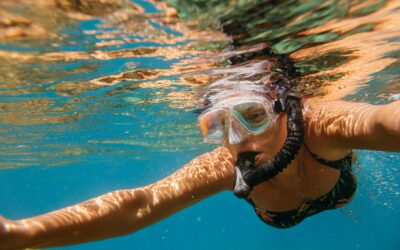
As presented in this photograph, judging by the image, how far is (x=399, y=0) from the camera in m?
6.12

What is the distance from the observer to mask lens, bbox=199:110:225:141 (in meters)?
6.61

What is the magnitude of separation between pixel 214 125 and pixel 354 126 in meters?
3.35

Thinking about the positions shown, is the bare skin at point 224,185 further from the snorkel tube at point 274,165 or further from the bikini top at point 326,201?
the snorkel tube at point 274,165

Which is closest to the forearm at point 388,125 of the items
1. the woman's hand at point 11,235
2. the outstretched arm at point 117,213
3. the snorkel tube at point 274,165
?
the snorkel tube at point 274,165

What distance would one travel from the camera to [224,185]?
5023 millimetres

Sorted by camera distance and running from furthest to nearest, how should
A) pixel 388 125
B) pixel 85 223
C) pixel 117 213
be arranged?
1. pixel 117 213
2. pixel 85 223
3. pixel 388 125

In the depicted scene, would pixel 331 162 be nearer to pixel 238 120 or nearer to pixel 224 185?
pixel 224 185

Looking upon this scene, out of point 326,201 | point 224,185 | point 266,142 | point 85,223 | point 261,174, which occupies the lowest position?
point 326,201

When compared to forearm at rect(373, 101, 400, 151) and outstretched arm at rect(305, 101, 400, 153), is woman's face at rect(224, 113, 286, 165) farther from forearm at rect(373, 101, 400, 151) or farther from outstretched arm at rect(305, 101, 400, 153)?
forearm at rect(373, 101, 400, 151)

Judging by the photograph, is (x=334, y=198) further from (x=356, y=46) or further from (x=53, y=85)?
(x=53, y=85)

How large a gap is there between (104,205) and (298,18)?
5334mm

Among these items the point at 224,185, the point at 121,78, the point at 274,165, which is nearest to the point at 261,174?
the point at 274,165

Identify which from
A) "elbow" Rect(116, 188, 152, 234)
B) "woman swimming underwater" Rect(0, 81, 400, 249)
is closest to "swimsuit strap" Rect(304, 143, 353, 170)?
"woman swimming underwater" Rect(0, 81, 400, 249)

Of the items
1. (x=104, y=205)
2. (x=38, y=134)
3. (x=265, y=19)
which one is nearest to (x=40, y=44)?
(x=265, y=19)
